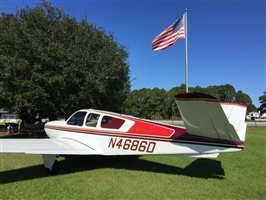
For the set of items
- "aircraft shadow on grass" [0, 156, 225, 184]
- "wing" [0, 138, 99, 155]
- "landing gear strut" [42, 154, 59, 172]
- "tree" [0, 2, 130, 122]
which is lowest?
"aircraft shadow on grass" [0, 156, 225, 184]

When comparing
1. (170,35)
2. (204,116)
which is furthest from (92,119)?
(170,35)

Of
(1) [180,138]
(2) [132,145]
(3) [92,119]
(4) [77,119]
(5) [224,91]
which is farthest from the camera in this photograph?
(5) [224,91]

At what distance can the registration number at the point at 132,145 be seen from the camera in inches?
289

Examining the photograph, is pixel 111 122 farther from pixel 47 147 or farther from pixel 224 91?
pixel 224 91

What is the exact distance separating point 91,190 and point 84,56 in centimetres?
1017

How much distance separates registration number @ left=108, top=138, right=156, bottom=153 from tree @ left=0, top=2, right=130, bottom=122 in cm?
718

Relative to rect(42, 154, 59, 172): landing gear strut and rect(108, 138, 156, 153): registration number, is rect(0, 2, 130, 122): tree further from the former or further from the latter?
rect(108, 138, 156, 153): registration number

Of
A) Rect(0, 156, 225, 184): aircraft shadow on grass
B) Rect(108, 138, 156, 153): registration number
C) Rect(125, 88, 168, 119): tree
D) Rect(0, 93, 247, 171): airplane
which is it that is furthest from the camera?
Rect(125, 88, 168, 119): tree

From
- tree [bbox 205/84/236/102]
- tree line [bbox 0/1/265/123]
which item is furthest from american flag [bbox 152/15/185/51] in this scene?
tree [bbox 205/84/236/102]

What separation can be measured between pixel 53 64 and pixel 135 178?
9.15 meters

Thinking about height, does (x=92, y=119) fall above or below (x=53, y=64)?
below

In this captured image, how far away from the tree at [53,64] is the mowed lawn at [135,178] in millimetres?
4905

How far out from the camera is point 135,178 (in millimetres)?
7332

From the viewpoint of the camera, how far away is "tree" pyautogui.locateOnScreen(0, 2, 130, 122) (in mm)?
13936
